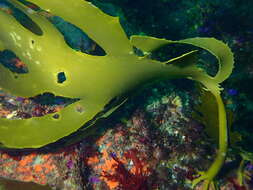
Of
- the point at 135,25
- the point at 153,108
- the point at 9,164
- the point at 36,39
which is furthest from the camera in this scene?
the point at 135,25

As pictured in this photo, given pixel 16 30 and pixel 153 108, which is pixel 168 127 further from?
pixel 16 30

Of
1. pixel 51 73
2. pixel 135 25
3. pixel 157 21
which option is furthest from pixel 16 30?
pixel 157 21

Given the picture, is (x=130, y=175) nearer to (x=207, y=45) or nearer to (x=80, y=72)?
(x=80, y=72)

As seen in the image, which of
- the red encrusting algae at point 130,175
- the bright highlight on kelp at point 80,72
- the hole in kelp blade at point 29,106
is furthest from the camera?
the hole in kelp blade at point 29,106

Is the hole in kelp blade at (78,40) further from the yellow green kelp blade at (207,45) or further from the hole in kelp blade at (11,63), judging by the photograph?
the yellow green kelp blade at (207,45)

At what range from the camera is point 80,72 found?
205cm

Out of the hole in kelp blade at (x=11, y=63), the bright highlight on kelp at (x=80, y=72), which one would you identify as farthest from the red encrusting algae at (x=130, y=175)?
the hole in kelp blade at (x=11, y=63)

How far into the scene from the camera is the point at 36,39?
6.94 feet

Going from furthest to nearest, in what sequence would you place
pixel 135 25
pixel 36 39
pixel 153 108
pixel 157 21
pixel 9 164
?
1. pixel 157 21
2. pixel 135 25
3. pixel 153 108
4. pixel 9 164
5. pixel 36 39

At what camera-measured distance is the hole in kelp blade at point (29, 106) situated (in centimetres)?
257

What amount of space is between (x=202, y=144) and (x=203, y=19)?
213 cm

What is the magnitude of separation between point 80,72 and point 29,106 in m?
0.98

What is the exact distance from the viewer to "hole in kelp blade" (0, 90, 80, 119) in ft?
8.45

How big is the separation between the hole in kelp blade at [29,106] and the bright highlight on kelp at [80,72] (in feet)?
Answer: 1.20
